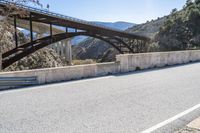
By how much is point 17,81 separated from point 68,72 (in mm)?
2284

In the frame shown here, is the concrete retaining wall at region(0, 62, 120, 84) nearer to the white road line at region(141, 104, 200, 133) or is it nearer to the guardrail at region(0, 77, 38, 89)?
the guardrail at region(0, 77, 38, 89)

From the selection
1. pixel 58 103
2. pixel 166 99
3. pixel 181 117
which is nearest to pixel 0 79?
pixel 58 103

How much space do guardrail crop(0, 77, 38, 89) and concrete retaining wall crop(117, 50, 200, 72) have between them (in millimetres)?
5060

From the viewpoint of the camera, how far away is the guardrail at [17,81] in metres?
8.96

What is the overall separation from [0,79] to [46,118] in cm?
420

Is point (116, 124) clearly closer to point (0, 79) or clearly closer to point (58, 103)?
point (58, 103)

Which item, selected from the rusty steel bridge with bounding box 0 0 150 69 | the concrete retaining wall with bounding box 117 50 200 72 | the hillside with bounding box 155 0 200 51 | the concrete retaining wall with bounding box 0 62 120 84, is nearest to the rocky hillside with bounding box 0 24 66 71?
the rusty steel bridge with bounding box 0 0 150 69

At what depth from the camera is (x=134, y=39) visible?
202 ft

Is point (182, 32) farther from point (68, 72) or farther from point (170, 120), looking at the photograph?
point (170, 120)

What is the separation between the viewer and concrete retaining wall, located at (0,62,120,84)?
9.84 metres

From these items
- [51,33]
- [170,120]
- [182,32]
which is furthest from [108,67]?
[182,32]

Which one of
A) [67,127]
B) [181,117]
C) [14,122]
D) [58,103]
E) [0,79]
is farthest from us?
[0,79]

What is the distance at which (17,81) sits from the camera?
9.31 metres

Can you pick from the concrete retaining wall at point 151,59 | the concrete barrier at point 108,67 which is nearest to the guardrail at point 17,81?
the concrete barrier at point 108,67
